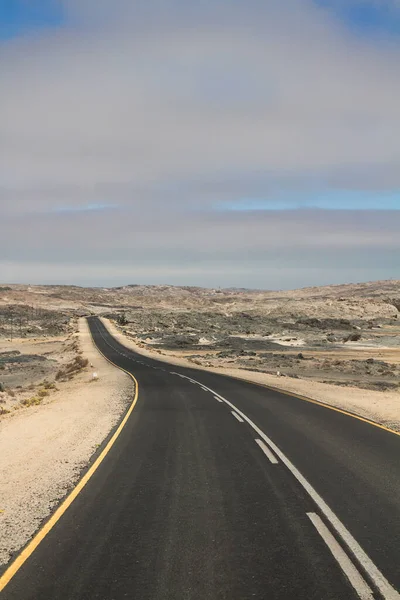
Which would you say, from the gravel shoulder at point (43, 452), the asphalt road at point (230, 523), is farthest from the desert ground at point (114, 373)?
the asphalt road at point (230, 523)

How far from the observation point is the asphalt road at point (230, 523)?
18.1 feet

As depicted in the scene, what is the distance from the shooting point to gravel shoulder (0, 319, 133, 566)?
308 inches

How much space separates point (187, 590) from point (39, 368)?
5051 centimetres

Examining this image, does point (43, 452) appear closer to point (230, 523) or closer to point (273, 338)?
point (230, 523)

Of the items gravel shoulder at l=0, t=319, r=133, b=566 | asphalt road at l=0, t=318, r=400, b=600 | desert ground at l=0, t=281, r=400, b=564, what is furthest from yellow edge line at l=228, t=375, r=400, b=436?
gravel shoulder at l=0, t=319, r=133, b=566

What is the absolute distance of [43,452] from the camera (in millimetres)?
12492

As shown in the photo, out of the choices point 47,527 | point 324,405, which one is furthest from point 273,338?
point 47,527

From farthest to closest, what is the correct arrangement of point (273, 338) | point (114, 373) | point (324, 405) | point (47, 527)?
point (273, 338), point (114, 373), point (324, 405), point (47, 527)

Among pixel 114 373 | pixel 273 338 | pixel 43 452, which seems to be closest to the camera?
pixel 43 452

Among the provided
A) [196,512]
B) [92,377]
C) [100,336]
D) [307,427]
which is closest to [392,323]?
[100,336]

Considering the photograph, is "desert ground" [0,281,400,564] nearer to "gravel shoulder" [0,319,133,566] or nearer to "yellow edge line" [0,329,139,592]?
"gravel shoulder" [0,319,133,566]

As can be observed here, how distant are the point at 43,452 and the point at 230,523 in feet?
22.1

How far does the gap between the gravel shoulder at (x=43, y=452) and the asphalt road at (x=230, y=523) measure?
1.76 ft

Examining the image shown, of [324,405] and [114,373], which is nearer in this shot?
[324,405]
